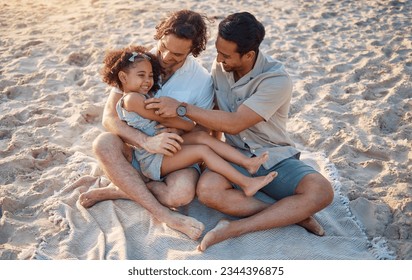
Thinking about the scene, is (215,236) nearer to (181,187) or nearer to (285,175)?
(181,187)

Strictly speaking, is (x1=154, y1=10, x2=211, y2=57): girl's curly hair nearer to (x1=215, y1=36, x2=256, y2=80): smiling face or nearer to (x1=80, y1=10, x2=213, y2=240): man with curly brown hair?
(x1=80, y1=10, x2=213, y2=240): man with curly brown hair

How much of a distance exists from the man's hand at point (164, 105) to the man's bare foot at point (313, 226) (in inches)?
41.9

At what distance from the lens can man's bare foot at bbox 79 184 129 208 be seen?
10.2 ft

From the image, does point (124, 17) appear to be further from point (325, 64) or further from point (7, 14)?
point (325, 64)

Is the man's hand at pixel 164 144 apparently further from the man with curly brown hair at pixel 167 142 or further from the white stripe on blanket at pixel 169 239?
the white stripe on blanket at pixel 169 239

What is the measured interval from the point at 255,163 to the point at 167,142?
565mm

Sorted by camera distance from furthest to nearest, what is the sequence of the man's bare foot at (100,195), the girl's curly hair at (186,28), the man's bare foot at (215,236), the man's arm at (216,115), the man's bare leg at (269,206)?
the man's bare foot at (100,195) → the girl's curly hair at (186,28) → the man's arm at (216,115) → the man's bare leg at (269,206) → the man's bare foot at (215,236)

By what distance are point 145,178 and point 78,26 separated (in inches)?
143

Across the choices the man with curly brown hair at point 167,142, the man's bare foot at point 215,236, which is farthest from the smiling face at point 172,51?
the man's bare foot at point 215,236

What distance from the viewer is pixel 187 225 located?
Result: 2.81 m

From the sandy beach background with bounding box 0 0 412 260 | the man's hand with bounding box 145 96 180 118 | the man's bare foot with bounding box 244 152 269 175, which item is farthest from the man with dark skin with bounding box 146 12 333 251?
the sandy beach background with bounding box 0 0 412 260

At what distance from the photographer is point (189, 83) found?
10.5ft

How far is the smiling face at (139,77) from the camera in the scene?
301 cm
